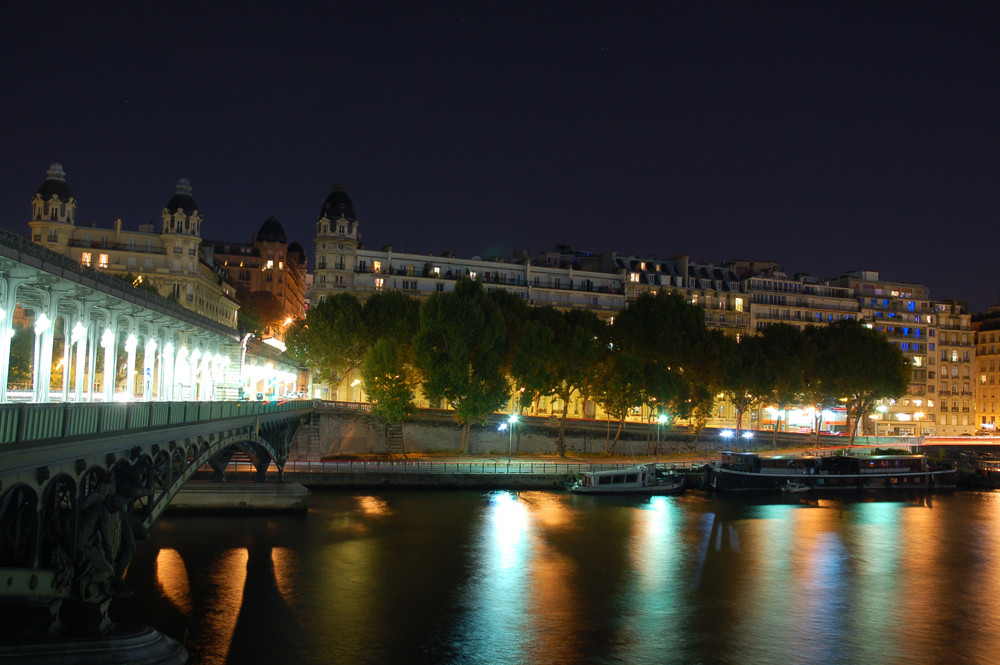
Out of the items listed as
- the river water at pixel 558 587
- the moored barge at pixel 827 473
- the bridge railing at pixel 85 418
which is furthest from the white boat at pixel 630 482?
the bridge railing at pixel 85 418

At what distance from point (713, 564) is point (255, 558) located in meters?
20.3

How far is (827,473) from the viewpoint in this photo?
7012 centimetres

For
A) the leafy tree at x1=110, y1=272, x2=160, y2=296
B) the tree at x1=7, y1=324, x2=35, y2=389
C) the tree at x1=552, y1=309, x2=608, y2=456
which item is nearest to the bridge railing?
Answer: the tree at x1=7, y1=324, x2=35, y2=389

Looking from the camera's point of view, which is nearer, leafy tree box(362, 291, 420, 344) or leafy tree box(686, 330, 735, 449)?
leafy tree box(362, 291, 420, 344)

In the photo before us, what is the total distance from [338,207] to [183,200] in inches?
684

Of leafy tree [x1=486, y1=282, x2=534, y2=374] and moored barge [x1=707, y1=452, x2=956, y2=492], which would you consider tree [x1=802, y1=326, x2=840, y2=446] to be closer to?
moored barge [x1=707, y1=452, x2=956, y2=492]

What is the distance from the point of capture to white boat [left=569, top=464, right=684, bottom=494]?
2391 inches

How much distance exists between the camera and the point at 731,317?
4540 inches

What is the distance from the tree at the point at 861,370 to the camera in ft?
306

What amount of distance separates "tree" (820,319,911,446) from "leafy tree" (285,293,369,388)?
5143 cm

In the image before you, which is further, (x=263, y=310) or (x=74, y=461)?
(x=263, y=310)

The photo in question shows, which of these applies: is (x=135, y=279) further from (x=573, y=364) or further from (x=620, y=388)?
(x=620, y=388)

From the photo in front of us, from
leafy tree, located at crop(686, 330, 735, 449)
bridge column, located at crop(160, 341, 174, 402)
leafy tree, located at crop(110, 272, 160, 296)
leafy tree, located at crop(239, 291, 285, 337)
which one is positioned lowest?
bridge column, located at crop(160, 341, 174, 402)

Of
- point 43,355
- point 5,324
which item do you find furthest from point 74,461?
point 43,355
